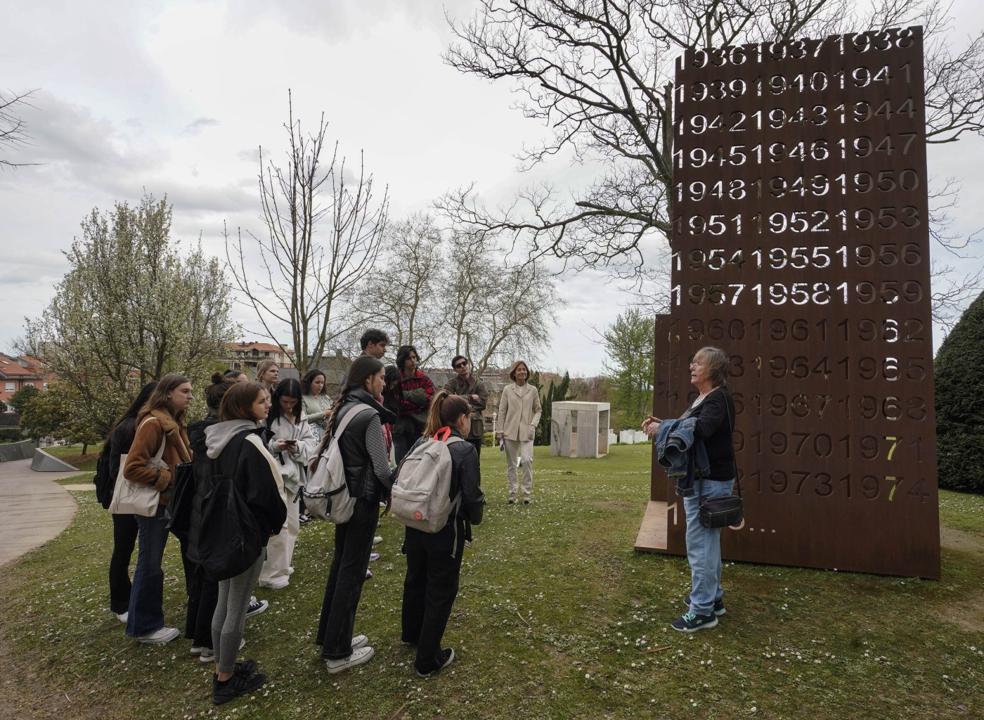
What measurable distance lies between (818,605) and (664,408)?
2.03 meters

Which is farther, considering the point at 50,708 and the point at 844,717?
the point at 50,708

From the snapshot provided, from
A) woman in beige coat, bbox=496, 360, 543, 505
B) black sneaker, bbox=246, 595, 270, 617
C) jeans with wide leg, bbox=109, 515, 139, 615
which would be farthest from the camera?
woman in beige coat, bbox=496, 360, 543, 505

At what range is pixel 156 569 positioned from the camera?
13.4 ft

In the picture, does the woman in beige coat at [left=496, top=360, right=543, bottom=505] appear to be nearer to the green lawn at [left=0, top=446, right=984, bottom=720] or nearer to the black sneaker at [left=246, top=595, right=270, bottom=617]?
the green lawn at [left=0, top=446, right=984, bottom=720]

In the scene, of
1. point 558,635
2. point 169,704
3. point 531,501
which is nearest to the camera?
point 169,704

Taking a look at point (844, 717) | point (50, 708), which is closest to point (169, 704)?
point (50, 708)

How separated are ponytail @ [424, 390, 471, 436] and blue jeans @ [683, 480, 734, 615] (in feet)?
5.76

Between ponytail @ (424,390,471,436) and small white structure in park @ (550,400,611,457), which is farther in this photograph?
small white structure in park @ (550,400,611,457)

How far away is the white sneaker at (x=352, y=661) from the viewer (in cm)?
354

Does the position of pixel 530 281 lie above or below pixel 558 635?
above

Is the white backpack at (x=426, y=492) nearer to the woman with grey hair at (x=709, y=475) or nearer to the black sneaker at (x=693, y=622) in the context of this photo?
the woman with grey hair at (x=709, y=475)

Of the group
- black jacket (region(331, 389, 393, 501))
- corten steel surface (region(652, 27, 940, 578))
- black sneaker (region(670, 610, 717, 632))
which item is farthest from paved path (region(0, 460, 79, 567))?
corten steel surface (region(652, 27, 940, 578))

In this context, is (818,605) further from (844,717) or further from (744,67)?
(744,67)

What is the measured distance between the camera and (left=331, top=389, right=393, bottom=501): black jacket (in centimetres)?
345
